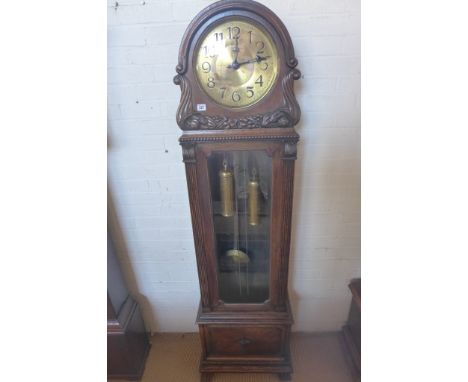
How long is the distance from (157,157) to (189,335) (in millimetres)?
959

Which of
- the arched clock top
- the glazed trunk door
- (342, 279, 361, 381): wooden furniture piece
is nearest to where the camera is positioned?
→ the arched clock top

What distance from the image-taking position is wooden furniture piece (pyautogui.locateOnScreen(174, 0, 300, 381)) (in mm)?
787

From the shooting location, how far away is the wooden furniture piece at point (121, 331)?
1200mm

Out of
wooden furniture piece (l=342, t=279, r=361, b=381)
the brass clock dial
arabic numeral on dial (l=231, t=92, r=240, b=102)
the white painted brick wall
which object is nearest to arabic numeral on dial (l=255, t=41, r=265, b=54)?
the brass clock dial

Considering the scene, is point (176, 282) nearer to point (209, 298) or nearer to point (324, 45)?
point (209, 298)

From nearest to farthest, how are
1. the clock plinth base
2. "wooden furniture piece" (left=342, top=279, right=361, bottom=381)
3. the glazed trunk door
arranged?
the glazed trunk door < the clock plinth base < "wooden furniture piece" (left=342, top=279, right=361, bottom=381)

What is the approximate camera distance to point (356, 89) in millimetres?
1022

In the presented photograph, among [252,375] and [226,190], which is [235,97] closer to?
[226,190]

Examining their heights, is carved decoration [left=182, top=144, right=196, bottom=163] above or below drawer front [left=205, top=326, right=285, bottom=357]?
above

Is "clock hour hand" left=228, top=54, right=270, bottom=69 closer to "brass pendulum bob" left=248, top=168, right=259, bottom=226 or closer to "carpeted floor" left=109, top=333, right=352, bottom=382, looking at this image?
"brass pendulum bob" left=248, top=168, right=259, bottom=226

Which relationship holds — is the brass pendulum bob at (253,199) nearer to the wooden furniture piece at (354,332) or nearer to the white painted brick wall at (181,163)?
the white painted brick wall at (181,163)

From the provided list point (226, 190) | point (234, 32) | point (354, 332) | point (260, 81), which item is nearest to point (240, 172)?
point (226, 190)

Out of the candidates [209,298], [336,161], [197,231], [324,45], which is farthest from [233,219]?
[324,45]

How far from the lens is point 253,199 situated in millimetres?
985
